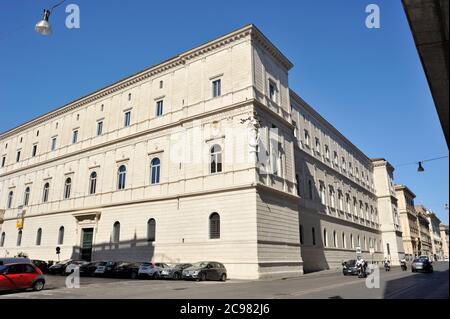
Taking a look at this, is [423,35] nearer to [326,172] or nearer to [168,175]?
[168,175]

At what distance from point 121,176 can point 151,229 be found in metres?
7.25

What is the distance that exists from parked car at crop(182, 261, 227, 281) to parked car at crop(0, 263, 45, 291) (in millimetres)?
8554

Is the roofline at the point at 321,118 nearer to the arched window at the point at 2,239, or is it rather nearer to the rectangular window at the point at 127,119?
the rectangular window at the point at 127,119

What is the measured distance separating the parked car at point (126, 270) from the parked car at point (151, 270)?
5.40 feet

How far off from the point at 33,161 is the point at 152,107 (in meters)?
22.3

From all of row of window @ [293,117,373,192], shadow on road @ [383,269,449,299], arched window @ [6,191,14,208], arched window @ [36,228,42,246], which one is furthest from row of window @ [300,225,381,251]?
arched window @ [6,191,14,208]

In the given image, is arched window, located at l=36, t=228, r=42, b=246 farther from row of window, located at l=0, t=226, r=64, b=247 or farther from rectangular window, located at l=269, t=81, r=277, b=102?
rectangular window, located at l=269, t=81, r=277, b=102

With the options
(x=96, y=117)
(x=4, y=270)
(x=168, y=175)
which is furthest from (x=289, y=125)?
(x=4, y=270)

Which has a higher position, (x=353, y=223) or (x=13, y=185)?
(x=13, y=185)

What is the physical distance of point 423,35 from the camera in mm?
6555

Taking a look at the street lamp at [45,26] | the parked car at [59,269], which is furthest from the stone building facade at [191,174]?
the street lamp at [45,26]

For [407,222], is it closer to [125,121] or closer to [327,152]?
[327,152]

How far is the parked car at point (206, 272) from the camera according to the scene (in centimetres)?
2234

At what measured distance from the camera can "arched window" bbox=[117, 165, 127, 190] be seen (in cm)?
3466
